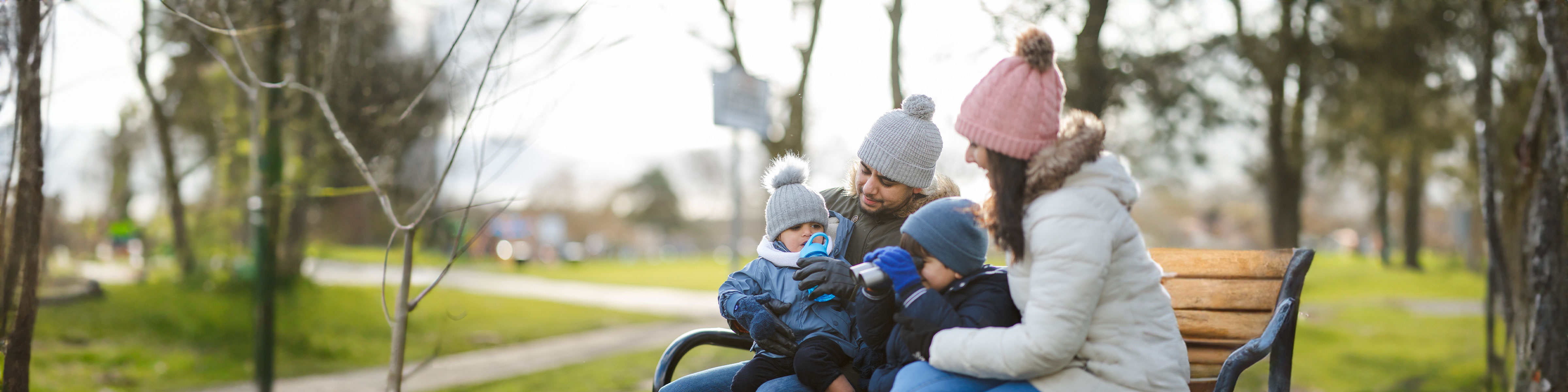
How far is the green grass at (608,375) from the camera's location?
6.81 m

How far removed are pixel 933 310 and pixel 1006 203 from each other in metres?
0.27

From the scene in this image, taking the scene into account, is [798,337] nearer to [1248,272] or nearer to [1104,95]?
[1248,272]

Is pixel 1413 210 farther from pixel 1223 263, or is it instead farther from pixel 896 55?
pixel 1223 263

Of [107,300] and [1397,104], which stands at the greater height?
[1397,104]

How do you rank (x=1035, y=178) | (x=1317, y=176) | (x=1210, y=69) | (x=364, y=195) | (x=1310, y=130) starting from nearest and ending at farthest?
(x=1035, y=178)
(x=1210, y=69)
(x=1310, y=130)
(x=1317, y=176)
(x=364, y=195)

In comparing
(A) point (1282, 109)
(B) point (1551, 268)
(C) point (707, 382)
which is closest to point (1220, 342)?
(C) point (707, 382)

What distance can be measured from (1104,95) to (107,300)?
11.7 m

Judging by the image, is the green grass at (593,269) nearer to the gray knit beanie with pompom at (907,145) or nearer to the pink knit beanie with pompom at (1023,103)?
the gray knit beanie with pompom at (907,145)

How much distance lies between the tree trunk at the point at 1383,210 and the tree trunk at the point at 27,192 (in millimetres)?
16518

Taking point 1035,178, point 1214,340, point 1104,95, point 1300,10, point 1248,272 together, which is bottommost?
point 1214,340

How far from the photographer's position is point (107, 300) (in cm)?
1068

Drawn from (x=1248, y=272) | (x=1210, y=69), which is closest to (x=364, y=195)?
(x=1210, y=69)

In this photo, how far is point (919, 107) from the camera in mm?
2580

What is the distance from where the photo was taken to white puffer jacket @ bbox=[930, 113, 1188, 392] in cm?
161
